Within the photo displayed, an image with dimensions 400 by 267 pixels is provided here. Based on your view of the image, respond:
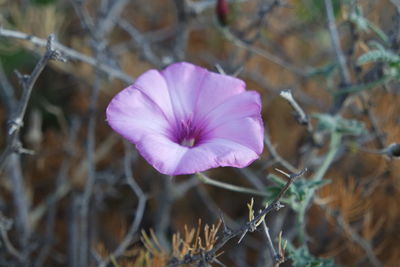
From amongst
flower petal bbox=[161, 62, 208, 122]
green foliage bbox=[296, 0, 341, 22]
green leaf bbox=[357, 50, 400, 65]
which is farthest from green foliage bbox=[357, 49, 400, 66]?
green foliage bbox=[296, 0, 341, 22]

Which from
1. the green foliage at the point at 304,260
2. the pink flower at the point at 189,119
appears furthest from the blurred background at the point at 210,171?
the pink flower at the point at 189,119

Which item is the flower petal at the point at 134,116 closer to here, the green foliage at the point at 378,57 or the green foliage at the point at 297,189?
the green foliage at the point at 297,189

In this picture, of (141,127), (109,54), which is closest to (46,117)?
(109,54)

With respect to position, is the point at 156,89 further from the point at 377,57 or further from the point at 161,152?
the point at 377,57

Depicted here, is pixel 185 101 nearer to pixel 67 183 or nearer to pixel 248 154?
pixel 248 154

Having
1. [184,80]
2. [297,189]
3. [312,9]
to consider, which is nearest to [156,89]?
[184,80]
